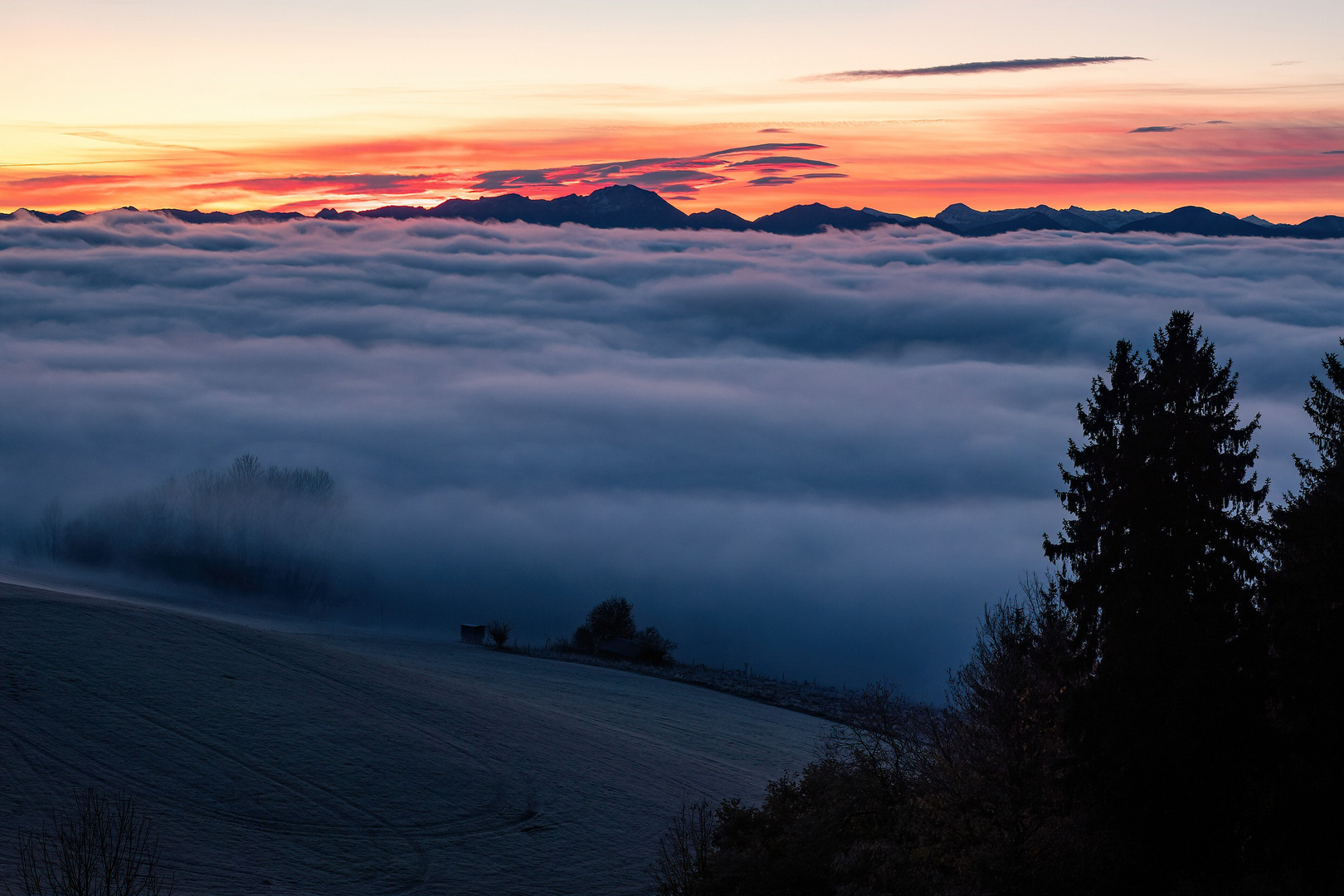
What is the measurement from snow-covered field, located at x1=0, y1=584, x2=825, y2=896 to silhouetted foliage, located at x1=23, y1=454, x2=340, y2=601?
3581 inches

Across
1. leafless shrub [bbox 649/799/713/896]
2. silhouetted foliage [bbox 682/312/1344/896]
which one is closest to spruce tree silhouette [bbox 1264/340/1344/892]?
silhouetted foliage [bbox 682/312/1344/896]

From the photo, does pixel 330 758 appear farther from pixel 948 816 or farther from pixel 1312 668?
pixel 1312 668

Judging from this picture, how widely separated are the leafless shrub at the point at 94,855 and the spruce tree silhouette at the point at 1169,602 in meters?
19.6

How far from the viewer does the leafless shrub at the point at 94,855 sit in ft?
63.9

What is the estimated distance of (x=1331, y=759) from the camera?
23.4m

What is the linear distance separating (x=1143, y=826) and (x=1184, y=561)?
5791 millimetres

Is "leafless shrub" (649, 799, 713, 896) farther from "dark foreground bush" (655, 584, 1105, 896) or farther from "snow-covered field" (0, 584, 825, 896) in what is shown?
"snow-covered field" (0, 584, 825, 896)

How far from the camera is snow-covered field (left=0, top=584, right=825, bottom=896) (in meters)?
31.4

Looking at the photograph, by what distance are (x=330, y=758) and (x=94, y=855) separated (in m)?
14.0

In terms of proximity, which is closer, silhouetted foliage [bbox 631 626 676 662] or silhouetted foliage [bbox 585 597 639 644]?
silhouetted foliage [bbox 631 626 676 662]

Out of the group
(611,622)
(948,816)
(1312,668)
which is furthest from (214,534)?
(1312,668)

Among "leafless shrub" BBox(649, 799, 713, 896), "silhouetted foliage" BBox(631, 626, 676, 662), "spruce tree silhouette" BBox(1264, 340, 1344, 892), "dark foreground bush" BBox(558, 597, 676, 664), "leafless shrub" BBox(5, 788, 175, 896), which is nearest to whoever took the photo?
"leafless shrub" BBox(5, 788, 175, 896)

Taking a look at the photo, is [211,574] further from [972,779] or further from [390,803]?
[972,779]

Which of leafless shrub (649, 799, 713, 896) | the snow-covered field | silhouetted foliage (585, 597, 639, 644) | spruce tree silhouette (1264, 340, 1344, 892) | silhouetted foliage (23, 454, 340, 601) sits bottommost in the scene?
silhouetted foliage (23, 454, 340, 601)
